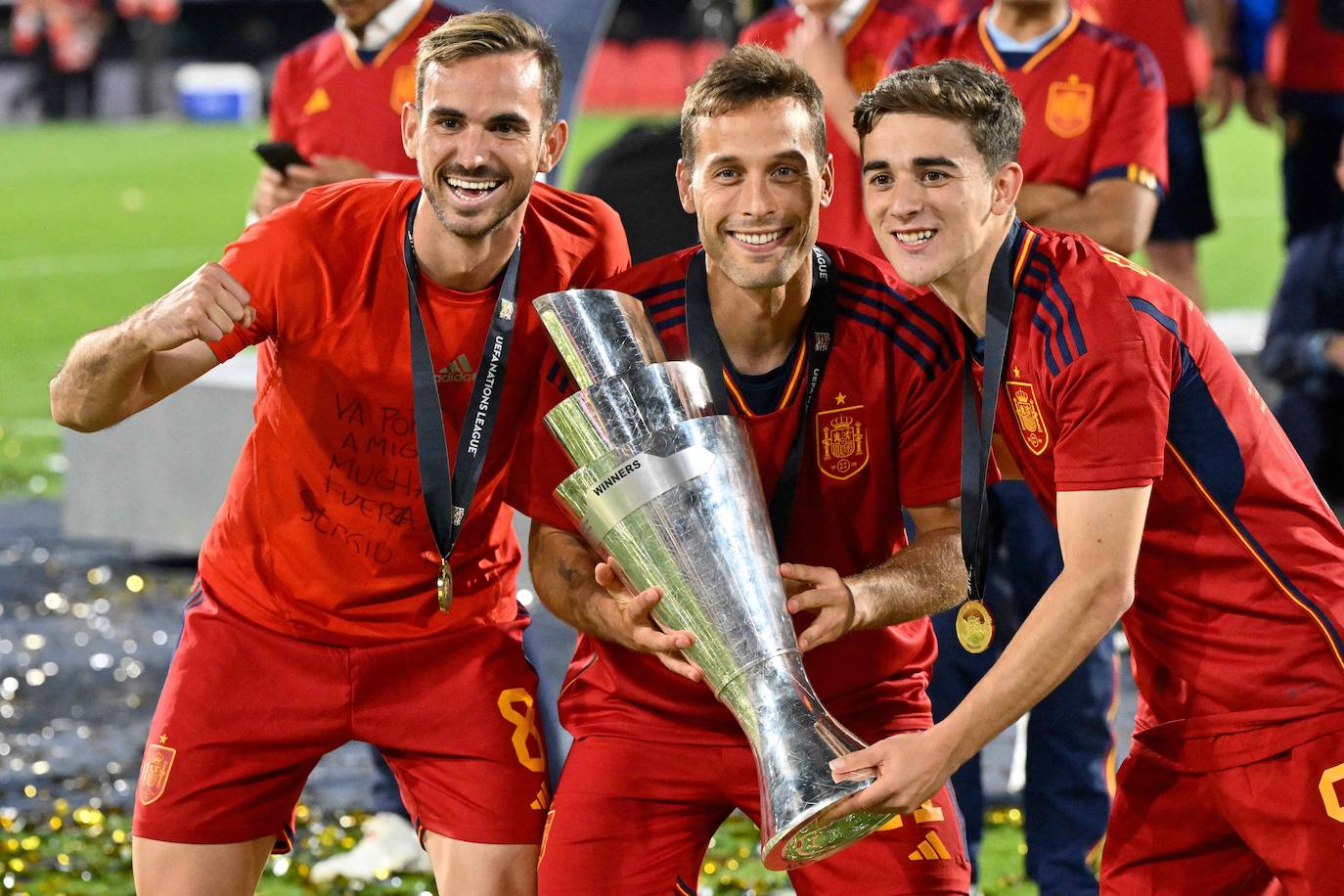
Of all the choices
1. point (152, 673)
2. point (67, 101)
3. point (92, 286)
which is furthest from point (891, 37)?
point (67, 101)

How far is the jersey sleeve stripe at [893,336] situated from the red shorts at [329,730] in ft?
3.11

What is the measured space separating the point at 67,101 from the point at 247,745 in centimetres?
2755

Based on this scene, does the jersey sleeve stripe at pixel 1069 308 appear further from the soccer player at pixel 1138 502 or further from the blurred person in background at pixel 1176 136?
the blurred person in background at pixel 1176 136

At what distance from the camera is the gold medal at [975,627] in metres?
3.09

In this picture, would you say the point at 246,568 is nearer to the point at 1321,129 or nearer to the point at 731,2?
the point at 731,2

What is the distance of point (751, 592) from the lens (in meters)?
2.90

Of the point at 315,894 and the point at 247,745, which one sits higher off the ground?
the point at 247,745

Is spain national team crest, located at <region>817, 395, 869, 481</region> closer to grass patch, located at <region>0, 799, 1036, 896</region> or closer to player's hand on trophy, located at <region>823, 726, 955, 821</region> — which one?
player's hand on trophy, located at <region>823, 726, 955, 821</region>

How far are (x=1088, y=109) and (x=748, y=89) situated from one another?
185cm

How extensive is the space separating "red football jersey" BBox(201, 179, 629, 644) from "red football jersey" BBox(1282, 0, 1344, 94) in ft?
17.6

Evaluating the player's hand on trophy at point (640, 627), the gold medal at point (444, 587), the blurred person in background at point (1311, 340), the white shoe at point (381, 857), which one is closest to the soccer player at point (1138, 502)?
the player's hand on trophy at point (640, 627)

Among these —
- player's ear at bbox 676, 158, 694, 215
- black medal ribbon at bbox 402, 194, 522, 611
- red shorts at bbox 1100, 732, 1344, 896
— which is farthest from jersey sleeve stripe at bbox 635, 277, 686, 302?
red shorts at bbox 1100, 732, 1344, 896

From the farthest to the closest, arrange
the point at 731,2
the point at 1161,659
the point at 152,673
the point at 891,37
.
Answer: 1. the point at 731,2
2. the point at 152,673
3. the point at 891,37
4. the point at 1161,659

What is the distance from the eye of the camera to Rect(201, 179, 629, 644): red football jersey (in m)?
3.45
